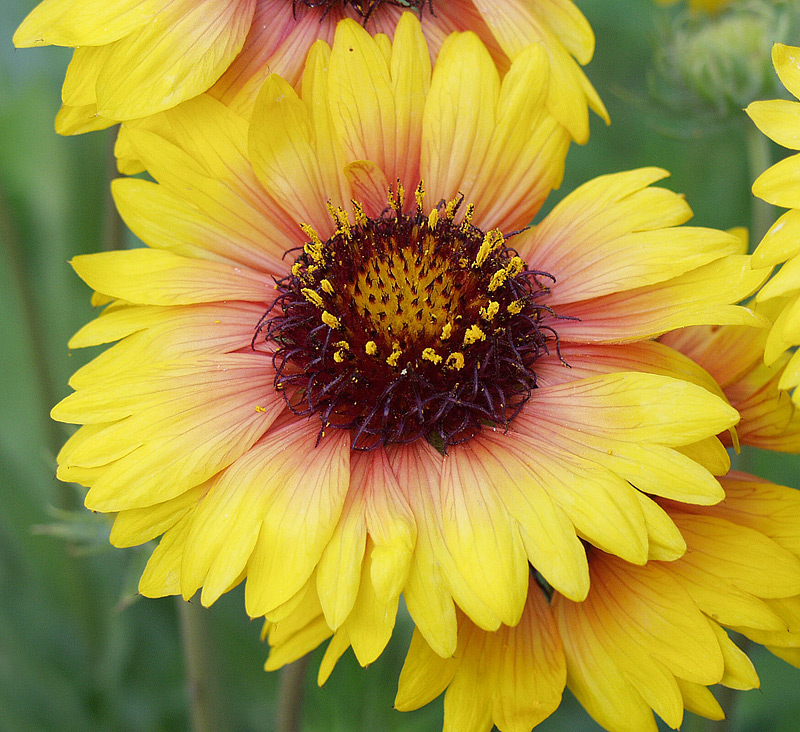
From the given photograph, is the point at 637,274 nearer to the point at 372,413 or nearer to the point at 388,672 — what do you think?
the point at 372,413

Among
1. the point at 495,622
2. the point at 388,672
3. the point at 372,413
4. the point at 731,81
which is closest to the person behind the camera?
the point at 495,622

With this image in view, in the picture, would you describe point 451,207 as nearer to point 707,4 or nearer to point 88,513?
point 88,513

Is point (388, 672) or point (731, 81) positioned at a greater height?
point (731, 81)

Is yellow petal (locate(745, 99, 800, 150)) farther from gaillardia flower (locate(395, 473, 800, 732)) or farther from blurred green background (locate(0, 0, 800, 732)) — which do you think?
blurred green background (locate(0, 0, 800, 732))

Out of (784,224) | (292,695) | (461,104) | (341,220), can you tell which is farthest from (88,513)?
(784,224)

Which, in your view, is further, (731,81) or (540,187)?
→ (731,81)

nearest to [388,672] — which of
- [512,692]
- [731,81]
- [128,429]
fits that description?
[512,692]
